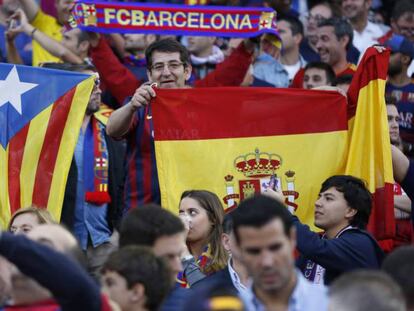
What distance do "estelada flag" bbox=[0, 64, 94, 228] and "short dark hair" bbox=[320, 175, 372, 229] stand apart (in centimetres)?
201

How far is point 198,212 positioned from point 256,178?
29.8 inches

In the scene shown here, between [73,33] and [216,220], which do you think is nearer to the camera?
[216,220]

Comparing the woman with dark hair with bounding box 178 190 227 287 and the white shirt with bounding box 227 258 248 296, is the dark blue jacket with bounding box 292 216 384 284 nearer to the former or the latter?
the white shirt with bounding box 227 258 248 296

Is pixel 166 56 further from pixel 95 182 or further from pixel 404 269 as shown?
pixel 404 269

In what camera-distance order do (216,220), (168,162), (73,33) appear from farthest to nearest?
(73,33), (168,162), (216,220)

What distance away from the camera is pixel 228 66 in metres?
10.1

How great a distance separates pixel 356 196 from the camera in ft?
26.7

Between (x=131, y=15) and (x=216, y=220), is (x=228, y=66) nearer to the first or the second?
(x=131, y=15)

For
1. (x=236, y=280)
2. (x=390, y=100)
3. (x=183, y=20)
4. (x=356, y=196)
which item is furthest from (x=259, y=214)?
(x=183, y=20)

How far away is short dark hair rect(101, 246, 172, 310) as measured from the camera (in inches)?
221

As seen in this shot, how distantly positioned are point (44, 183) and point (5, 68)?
0.95 meters

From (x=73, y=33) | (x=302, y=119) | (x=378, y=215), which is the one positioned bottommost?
(x=378, y=215)

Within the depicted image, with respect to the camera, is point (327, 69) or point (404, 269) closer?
point (404, 269)

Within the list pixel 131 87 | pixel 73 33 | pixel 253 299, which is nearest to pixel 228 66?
pixel 131 87
